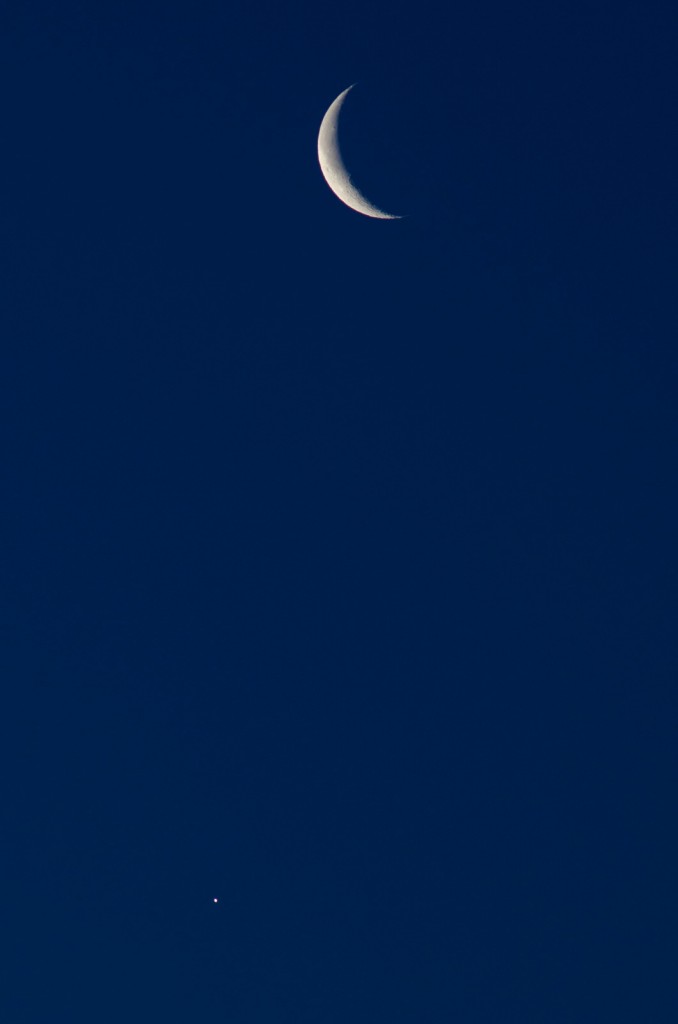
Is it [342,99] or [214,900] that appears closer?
[342,99]

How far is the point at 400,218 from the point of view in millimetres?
4410

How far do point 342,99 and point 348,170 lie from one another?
508 millimetres

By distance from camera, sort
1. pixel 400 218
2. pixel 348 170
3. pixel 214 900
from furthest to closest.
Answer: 1. pixel 214 900
2. pixel 400 218
3. pixel 348 170

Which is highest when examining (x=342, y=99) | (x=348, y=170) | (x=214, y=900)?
(x=342, y=99)

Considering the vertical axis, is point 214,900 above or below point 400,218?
below

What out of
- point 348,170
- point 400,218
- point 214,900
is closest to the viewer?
point 348,170

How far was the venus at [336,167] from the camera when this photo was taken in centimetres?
416

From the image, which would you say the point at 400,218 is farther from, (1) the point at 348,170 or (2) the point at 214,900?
(2) the point at 214,900

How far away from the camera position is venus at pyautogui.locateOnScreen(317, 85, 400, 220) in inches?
164

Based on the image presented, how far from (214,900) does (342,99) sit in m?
5.35

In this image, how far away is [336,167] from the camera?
416cm

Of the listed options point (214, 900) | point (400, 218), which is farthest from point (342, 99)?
point (214, 900)

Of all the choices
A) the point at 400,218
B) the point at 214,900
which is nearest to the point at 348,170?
the point at 400,218

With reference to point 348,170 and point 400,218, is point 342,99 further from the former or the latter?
point 400,218
